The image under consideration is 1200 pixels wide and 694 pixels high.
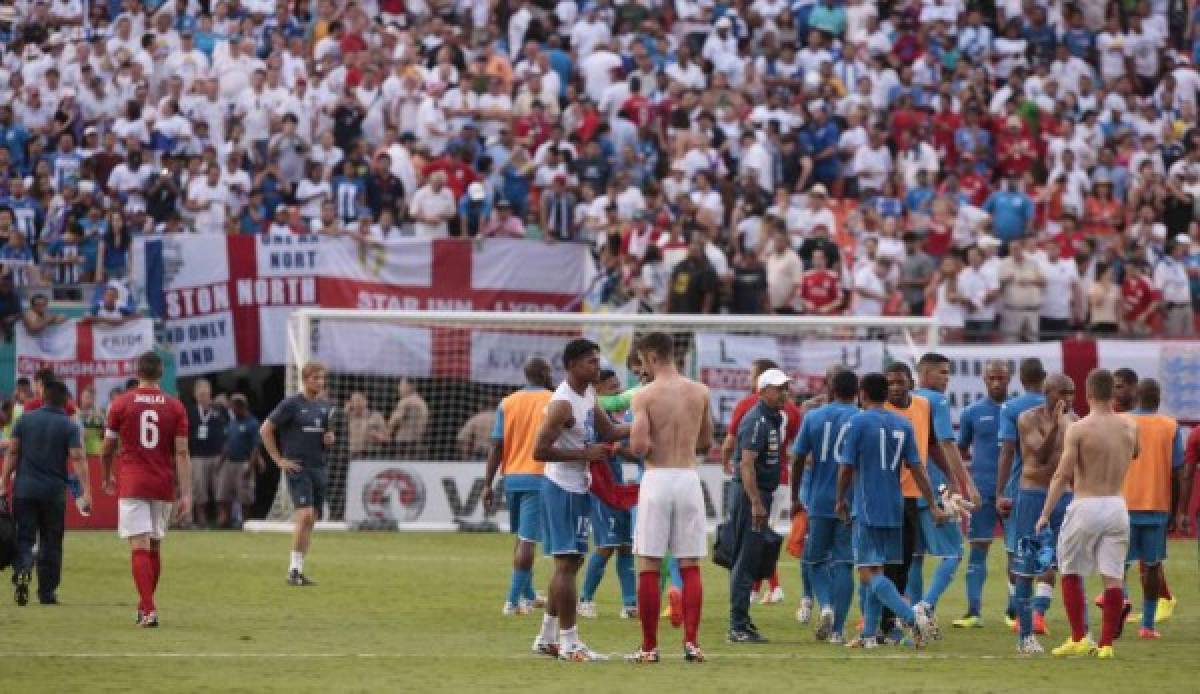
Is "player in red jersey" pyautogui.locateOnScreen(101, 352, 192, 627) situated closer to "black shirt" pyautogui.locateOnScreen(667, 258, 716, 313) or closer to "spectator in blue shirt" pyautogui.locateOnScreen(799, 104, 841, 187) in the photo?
"black shirt" pyautogui.locateOnScreen(667, 258, 716, 313)

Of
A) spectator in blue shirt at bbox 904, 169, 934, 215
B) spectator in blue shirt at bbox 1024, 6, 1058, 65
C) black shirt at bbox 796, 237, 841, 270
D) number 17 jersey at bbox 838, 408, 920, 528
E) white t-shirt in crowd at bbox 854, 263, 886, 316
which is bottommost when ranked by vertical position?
number 17 jersey at bbox 838, 408, 920, 528

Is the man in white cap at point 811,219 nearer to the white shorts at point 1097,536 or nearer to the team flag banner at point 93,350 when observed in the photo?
the team flag banner at point 93,350

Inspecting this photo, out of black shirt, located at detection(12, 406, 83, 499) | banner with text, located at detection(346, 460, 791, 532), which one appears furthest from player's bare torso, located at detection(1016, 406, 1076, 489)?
banner with text, located at detection(346, 460, 791, 532)

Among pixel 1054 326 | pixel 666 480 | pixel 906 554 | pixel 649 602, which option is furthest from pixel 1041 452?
pixel 1054 326

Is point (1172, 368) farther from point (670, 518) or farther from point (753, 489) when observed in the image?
point (670, 518)

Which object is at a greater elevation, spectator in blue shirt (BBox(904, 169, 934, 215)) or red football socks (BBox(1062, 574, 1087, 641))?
spectator in blue shirt (BBox(904, 169, 934, 215))

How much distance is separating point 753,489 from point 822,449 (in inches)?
25.2

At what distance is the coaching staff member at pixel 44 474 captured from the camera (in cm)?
2012

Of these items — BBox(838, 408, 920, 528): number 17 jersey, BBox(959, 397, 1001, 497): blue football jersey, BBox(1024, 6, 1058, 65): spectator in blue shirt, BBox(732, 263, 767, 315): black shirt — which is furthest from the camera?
BBox(1024, 6, 1058, 65): spectator in blue shirt

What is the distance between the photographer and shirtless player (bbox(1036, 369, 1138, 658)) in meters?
15.9

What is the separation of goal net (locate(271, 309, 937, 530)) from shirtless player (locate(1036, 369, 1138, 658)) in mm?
14394

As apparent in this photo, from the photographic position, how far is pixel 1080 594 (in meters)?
16.4

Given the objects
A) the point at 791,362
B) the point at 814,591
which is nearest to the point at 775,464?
the point at 814,591

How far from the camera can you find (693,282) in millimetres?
32875
